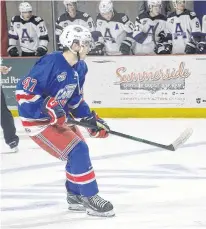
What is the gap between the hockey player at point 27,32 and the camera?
7.97 metres

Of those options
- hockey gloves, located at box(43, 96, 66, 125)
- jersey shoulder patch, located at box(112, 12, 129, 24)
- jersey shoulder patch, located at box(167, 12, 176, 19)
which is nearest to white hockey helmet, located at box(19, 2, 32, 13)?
jersey shoulder patch, located at box(112, 12, 129, 24)

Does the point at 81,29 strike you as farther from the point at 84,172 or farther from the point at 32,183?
the point at 32,183

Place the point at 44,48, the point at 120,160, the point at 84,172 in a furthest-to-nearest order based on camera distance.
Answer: the point at 44,48, the point at 120,160, the point at 84,172

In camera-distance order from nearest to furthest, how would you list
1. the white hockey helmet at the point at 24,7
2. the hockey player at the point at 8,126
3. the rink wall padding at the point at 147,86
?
the hockey player at the point at 8,126
the rink wall padding at the point at 147,86
the white hockey helmet at the point at 24,7

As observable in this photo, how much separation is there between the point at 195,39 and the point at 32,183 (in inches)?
130

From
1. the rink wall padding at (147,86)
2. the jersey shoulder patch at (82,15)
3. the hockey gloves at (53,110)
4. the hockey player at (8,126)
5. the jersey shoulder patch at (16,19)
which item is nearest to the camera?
the hockey gloves at (53,110)

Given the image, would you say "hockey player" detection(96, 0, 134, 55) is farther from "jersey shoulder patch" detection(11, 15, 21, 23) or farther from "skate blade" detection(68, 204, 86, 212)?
"skate blade" detection(68, 204, 86, 212)

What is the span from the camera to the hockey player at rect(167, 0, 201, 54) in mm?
7586

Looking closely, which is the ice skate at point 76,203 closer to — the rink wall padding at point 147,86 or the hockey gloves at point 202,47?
the rink wall padding at point 147,86

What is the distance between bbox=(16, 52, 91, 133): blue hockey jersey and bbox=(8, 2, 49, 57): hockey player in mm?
4163

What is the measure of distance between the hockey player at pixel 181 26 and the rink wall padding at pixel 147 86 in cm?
30

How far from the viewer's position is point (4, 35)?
8367 mm

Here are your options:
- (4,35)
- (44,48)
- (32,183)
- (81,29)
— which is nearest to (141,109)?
(44,48)

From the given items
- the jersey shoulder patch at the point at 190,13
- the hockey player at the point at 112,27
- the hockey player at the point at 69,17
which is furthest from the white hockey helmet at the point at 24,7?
the jersey shoulder patch at the point at 190,13
